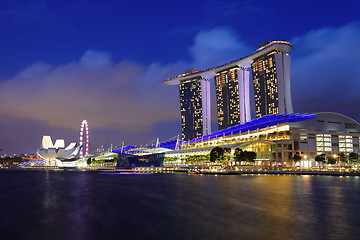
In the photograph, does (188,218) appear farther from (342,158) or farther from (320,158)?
(342,158)

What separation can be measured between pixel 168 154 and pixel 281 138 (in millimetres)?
65151

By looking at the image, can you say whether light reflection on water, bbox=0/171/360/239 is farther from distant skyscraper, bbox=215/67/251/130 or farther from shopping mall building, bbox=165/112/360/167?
distant skyscraper, bbox=215/67/251/130

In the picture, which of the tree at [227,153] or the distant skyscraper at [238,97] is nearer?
the tree at [227,153]

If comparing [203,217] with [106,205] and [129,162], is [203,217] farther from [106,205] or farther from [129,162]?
[129,162]

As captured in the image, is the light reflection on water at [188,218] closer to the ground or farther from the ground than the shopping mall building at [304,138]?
closer to the ground

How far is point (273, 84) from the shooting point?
160 metres

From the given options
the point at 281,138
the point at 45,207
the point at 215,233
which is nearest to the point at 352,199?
the point at 215,233

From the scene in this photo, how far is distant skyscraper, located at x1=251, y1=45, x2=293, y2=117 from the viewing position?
154250 mm

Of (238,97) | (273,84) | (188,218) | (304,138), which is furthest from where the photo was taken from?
(238,97)

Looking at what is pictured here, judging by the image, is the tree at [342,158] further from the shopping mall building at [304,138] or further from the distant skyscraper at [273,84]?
the distant skyscraper at [273,84]

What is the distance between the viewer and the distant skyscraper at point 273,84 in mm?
154250

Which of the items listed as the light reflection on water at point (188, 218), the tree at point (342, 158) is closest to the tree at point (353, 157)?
the tree at point (342, 158)

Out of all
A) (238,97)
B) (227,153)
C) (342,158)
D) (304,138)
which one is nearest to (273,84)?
(238,97)

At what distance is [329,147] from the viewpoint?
111625mm
